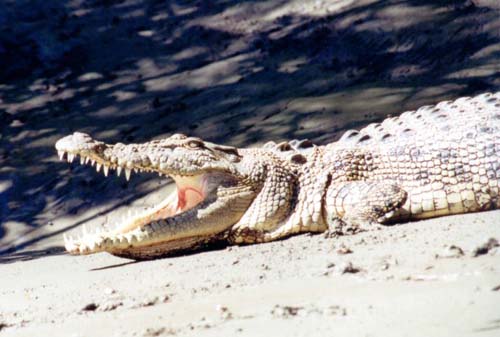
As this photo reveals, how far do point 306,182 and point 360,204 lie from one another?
17.4 inches

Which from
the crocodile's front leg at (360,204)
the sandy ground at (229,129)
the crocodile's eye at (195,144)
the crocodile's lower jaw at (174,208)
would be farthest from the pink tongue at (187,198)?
the crocodile's front leg at (360,204)

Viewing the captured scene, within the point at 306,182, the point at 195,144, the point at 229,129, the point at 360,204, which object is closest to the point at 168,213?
the point at 195,144

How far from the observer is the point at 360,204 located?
260 inches

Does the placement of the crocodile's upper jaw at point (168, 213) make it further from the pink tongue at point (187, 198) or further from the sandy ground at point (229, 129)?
the sandy ground at point (229, 129)

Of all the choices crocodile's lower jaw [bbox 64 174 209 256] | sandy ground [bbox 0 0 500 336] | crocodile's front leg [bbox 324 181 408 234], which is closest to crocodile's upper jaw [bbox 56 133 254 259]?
crocodile's lower jaw [bbox 64 174 209 256]

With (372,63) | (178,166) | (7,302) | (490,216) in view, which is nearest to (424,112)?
(490,216)

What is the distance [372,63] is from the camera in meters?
10.8

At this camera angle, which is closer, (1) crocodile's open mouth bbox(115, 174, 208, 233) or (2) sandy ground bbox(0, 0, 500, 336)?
(2) sandy ground bbox(0, 0, 500, 336)

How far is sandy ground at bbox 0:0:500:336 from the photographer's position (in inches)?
182

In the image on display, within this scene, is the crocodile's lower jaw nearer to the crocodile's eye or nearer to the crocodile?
the crocodile

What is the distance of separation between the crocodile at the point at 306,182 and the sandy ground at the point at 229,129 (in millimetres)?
215

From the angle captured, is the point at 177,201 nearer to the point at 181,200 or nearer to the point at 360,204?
the point at 181,200

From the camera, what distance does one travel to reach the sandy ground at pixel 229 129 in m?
4.63

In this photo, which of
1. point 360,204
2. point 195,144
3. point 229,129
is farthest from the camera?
point 229,129
